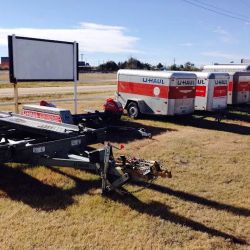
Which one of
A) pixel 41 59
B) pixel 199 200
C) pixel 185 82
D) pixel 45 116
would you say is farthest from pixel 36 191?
pixel 185 82

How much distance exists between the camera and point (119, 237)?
5.34 metres

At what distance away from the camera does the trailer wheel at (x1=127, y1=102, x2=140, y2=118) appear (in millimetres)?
16125

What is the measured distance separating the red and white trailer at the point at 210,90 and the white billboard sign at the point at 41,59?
19.2ft

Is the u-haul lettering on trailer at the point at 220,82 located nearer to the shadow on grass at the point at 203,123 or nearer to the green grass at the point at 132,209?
the shadow on grass at the point at 203,123

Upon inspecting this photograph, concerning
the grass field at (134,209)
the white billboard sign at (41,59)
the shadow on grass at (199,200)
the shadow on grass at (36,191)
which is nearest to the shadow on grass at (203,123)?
the white billboard sign at (41,59)

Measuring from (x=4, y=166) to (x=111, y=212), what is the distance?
3.11m

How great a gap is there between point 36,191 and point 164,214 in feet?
7.47

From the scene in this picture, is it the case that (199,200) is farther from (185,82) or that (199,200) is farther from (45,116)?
(185,82)

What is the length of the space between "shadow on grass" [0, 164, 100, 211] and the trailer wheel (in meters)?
8.70

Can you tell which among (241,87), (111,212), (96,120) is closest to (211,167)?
(111,212)

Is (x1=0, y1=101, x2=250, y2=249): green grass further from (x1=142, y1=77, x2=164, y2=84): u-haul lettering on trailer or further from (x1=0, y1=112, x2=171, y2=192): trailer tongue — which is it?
(x1=142, y1=77, x2=164, y2=84): u-haul lettering on trailer

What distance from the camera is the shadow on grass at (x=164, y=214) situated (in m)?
5.57

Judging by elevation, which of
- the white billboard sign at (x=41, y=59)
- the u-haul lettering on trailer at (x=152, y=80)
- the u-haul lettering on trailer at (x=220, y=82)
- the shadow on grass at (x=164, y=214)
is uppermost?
the white billboard sign at (x=41, y=59)

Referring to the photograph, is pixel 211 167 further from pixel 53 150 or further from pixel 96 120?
pixel 96 120
